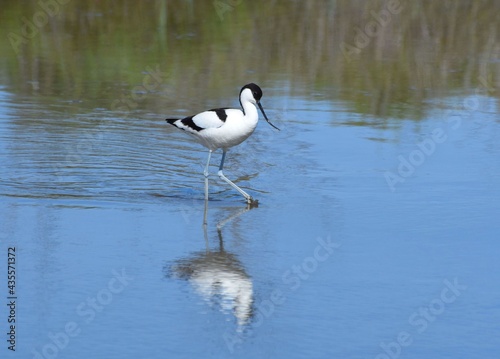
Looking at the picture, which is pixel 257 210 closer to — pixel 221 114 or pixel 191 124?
pixel 221 114

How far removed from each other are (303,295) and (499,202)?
321cm

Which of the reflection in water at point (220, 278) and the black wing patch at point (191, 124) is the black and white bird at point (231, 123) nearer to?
the black wing patch at point (191, 124)

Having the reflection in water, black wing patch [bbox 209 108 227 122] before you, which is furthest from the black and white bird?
the reflection in water

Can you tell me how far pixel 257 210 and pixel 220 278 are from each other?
2.05m

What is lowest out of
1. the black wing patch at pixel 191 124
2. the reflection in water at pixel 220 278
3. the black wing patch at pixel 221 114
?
the reflection in water at pixel 220 278

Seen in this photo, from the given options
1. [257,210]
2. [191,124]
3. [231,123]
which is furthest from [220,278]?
[191,124]

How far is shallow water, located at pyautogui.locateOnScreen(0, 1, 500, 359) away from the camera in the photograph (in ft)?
22.8

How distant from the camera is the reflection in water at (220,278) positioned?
23.9 ft

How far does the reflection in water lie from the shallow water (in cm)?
2

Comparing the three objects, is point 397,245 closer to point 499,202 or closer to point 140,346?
point 499,202

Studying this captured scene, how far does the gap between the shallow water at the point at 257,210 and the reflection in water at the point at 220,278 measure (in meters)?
0.02

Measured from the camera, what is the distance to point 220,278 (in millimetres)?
7867

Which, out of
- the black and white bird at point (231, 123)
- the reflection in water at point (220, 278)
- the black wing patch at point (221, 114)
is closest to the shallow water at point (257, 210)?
the reflection in water at point (220, 278)

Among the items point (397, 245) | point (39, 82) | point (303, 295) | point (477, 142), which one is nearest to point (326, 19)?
point (39, 82)
